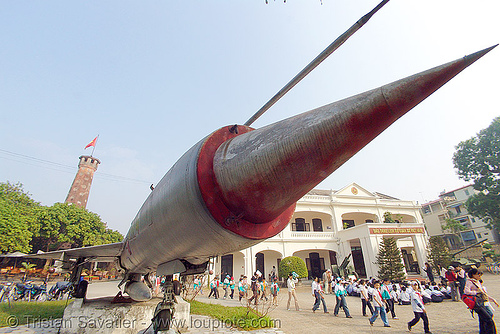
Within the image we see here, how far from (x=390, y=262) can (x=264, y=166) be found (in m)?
20.7

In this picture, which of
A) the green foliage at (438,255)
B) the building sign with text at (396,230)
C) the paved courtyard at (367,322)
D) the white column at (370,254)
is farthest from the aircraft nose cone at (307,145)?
the green foliage at (438,255)

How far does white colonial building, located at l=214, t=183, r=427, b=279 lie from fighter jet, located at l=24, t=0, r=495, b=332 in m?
19.8

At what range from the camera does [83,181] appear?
124 feet

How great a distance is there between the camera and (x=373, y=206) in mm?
25312

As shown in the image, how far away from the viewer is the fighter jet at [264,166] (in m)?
1.01

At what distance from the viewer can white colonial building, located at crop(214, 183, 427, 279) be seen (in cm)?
2100

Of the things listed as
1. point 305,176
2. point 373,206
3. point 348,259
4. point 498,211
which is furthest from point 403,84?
point 498,211

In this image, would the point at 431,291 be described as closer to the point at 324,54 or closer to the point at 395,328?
the point at 395,328

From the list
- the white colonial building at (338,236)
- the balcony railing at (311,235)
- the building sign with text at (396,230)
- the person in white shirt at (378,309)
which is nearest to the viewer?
the person in white shirt at (378,309)

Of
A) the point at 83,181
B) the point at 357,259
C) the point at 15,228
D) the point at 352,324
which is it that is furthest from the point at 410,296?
the point at 83,181

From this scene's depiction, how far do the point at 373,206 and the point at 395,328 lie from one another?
19474mm

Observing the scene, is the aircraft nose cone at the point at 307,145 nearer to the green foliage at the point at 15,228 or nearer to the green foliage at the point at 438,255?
the green foliage at the point at 438,255

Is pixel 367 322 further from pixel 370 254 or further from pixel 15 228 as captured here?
pixel 15 228

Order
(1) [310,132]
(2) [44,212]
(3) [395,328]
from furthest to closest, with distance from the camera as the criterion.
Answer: (2) [44,212] → (3) [395,328] → (1) [310,132]
